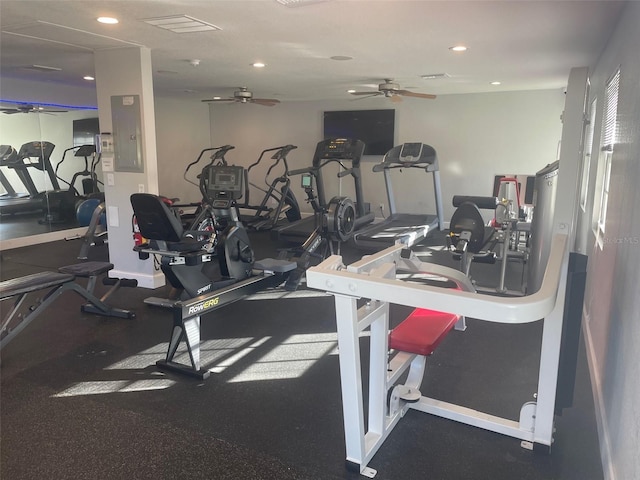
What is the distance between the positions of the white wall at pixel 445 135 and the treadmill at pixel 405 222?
121 cm

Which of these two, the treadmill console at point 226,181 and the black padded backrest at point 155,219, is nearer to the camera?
the black padded backrest at point 155,219

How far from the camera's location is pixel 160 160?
8.59 m

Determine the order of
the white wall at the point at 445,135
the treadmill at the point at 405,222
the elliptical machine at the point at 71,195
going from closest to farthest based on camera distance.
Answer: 1. the treadmill at the point at 405,222
2. the elliptical machine at the point at 71,195
3. the white wall at the point at 445,135

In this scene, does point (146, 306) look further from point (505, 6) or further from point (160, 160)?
point (160, 160)

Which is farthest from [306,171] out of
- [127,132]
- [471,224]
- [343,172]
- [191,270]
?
[191,270]

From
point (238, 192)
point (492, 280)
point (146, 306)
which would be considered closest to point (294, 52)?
point (238, 192)

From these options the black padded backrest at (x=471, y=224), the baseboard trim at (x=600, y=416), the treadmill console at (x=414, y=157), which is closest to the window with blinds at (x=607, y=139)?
the baseboard trim at (x=600, y=416)

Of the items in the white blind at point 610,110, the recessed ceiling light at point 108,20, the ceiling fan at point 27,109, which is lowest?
the white blind at point 610,110

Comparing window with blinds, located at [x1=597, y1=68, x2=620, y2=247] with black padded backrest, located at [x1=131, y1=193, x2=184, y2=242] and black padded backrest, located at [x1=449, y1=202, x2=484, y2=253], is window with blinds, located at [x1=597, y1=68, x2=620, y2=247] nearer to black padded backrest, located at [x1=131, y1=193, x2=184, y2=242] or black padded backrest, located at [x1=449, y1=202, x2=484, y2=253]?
black padded backrest, located at [x1=449, y1=202, x2=484, y2=253]

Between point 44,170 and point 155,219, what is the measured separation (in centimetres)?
435

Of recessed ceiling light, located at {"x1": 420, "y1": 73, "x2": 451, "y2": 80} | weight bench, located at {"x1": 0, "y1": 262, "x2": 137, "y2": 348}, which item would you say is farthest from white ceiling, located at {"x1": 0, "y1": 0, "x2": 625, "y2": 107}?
weight bench, located at {"x1": 0, "y1": 262, "x2": 137, "y2": 348}

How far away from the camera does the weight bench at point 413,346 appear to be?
2.35 m

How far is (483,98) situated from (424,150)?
1852mm

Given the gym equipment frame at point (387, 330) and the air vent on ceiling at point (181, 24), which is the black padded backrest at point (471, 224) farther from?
the air vent on ceiling at point (181, 24)
